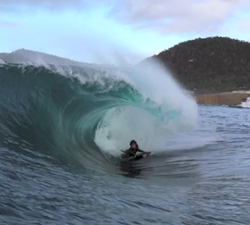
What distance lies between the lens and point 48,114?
11992 millimetres

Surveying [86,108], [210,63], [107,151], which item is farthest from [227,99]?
[107,151]

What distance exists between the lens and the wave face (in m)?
10.7

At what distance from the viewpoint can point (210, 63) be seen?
8744 cm

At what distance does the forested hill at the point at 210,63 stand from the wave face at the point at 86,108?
53.0 meters

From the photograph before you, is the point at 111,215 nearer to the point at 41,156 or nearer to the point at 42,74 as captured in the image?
the point at 41,156

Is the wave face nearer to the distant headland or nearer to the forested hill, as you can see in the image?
the distant headland

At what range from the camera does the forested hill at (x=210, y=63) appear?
74.3 meters

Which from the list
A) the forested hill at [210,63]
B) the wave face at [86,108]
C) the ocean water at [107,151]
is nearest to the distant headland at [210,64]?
the forested hill at [210,63]

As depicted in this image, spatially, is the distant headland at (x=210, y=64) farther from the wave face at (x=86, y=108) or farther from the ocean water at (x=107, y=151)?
the ocean water at (x=107, y=151)

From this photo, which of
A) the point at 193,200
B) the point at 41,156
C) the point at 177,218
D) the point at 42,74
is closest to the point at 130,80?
the point at 42,74

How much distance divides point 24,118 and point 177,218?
18.6ft

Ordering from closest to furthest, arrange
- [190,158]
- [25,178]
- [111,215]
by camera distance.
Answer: [111,215]
[25,178]
[190,158]

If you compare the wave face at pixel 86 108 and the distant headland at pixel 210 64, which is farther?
the distant headland at pixel 210 64

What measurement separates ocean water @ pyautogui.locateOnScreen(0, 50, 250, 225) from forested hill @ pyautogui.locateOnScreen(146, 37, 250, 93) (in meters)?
53.3
